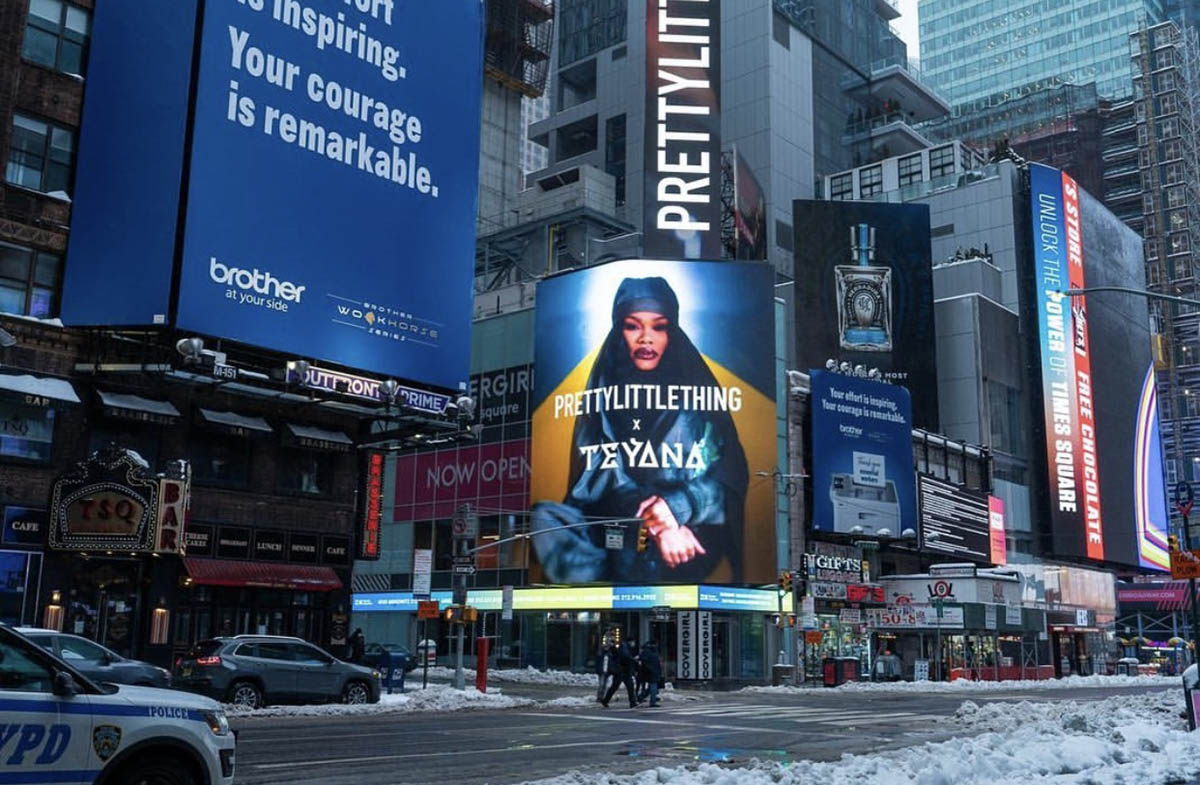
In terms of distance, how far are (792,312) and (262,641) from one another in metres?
60.9

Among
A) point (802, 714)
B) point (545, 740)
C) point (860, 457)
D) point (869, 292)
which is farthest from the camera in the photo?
point (869, 292)

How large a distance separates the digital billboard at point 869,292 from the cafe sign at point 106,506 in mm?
53698

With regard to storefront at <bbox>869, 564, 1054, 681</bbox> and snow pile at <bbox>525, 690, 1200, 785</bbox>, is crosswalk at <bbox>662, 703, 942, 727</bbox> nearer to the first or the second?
snow pile at <bbox>525, 690, 1200, 785</bbox>

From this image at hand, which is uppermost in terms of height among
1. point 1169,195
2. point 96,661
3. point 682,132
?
point 1169,195

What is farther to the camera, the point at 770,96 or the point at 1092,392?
the point at 770,96

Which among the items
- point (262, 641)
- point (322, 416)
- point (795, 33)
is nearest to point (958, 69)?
point (795, 33)

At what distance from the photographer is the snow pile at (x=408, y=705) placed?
26344 mm

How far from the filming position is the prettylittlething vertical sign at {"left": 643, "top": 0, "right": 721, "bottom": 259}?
2552 inches

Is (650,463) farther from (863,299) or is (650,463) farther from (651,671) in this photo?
(863,299)

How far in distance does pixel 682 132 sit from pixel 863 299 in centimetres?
2212

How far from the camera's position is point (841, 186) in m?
104

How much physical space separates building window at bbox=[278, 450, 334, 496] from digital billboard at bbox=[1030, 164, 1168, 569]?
61949 millimetres

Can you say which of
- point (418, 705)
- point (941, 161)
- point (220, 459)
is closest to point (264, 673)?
point (418, 705)

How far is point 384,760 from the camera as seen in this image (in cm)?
1670
